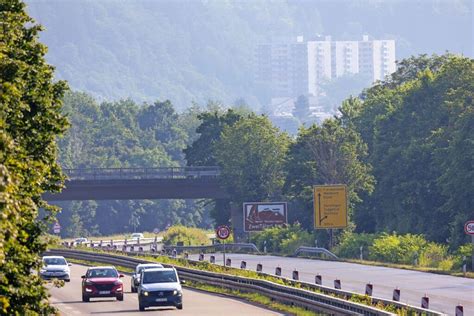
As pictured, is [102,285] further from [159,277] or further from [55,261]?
[55,261]

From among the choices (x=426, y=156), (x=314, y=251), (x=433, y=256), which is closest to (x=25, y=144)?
(x=433, y=256)

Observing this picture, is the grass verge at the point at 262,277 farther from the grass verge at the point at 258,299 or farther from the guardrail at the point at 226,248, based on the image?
the guardrail at the point at 226,248

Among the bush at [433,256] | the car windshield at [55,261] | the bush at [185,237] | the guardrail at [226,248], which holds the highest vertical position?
the bush at [185,237]

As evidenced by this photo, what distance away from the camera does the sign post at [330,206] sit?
312 feet

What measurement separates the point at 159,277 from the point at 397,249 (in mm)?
35999

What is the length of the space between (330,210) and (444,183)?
7.76m

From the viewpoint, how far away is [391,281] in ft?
209

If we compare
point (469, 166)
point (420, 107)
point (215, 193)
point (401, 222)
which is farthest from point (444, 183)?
point (215, 193)

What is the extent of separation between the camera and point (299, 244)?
4163 inches

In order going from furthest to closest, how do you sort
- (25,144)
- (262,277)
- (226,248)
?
(226,248) → (262,277) → (25,144)

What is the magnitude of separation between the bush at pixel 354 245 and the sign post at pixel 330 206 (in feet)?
4.28

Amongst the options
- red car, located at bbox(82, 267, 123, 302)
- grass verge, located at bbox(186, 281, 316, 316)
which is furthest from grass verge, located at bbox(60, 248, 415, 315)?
red car, located at bbox(82, 267, 123, 302)

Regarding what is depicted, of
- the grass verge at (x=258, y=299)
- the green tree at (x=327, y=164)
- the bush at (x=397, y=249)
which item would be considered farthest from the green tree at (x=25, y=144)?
the green tree at (x=327, y=164)

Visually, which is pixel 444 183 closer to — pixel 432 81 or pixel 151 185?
pixel 432 81
